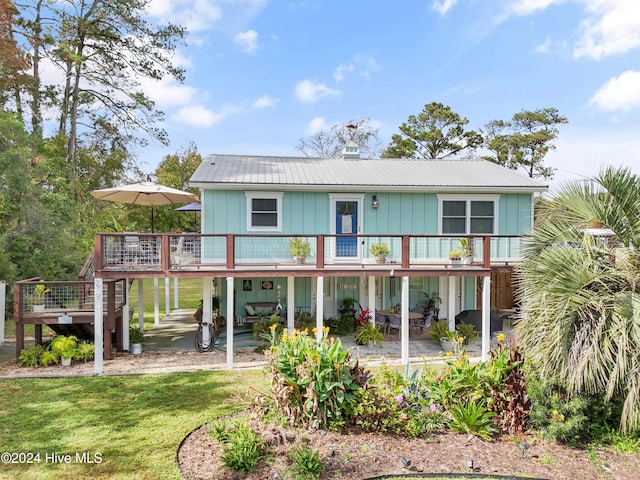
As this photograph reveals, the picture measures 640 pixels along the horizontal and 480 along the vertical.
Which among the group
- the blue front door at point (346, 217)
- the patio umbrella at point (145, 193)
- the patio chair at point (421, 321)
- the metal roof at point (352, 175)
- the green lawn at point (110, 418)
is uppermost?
the metal roof at point (352, 175)

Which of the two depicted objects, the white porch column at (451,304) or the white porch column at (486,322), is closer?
the white porch column at (486,322)

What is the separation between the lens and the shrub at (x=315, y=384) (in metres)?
5.61

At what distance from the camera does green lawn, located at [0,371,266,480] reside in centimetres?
511

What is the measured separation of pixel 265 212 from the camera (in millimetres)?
12281

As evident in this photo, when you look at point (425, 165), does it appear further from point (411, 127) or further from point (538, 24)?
point (411, 127)

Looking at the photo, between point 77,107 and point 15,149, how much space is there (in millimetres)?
9933

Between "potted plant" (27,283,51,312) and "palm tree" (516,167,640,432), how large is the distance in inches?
404

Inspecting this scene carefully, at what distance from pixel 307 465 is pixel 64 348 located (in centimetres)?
747

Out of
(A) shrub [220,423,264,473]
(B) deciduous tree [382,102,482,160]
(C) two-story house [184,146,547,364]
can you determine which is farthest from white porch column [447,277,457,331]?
(B) deciduous tree [382,102,482,160]

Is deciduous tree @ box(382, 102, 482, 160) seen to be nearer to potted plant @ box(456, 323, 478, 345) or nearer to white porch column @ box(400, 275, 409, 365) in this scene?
potted plant @ box(456, 323, 478, 345)

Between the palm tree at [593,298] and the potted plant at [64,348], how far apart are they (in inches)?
375

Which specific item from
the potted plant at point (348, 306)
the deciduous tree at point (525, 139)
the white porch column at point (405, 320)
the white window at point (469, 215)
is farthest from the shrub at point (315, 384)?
the deciduous tree at point (525, 139)

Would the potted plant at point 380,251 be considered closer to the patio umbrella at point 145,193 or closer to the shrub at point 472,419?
the patio umbrella at point 145,193

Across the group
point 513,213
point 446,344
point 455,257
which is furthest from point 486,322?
point 513,213
